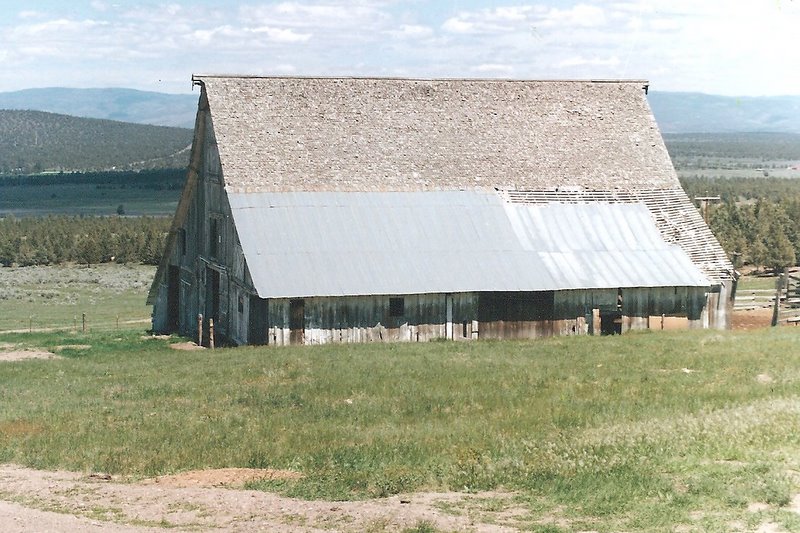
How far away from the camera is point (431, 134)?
40.6 m

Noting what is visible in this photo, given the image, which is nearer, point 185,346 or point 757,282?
point 185,346

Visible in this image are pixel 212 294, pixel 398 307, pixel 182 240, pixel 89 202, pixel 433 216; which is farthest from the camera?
pixel 89 202

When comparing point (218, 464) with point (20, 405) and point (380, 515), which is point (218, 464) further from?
point (20, 405)

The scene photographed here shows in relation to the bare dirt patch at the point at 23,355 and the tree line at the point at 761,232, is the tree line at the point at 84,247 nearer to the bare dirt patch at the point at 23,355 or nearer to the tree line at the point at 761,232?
the tree line at the point at 761,232

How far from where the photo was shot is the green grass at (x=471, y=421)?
15.1 m

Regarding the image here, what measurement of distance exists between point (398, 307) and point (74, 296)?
1412 inches

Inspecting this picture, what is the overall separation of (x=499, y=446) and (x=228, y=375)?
1080cm

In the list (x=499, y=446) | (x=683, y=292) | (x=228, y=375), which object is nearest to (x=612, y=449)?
(x=499, y=446)

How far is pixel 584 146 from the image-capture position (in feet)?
137

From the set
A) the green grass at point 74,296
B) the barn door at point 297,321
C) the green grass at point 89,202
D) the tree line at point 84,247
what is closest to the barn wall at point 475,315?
the barn door at point 297,321

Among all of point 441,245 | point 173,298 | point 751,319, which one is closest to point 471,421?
point 441,245

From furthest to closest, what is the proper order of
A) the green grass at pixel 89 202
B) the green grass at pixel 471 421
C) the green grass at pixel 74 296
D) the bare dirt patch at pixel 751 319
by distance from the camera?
the green grass at pixel 89 202
the green grass at pixel 74 296
the bare dirt patch at pixel 751 319
the green grass at pixel 471 421

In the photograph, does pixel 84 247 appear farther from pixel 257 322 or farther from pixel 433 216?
pixel 257 322

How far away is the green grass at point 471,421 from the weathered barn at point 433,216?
2.73m
